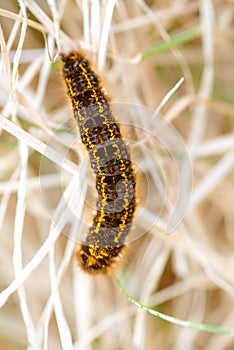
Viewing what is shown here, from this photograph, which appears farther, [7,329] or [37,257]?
[7,329]

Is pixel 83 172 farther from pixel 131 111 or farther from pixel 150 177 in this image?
pixel 150 177

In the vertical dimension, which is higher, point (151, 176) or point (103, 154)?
point (151, 176)

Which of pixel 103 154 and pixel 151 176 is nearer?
pixel 103 154

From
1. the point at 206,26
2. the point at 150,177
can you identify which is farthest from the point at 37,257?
the point at 206,26

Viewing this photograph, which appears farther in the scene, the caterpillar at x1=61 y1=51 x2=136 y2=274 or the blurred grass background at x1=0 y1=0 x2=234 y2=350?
the blurred grass background at x1=0 y1=0 x2=234 y2=350
